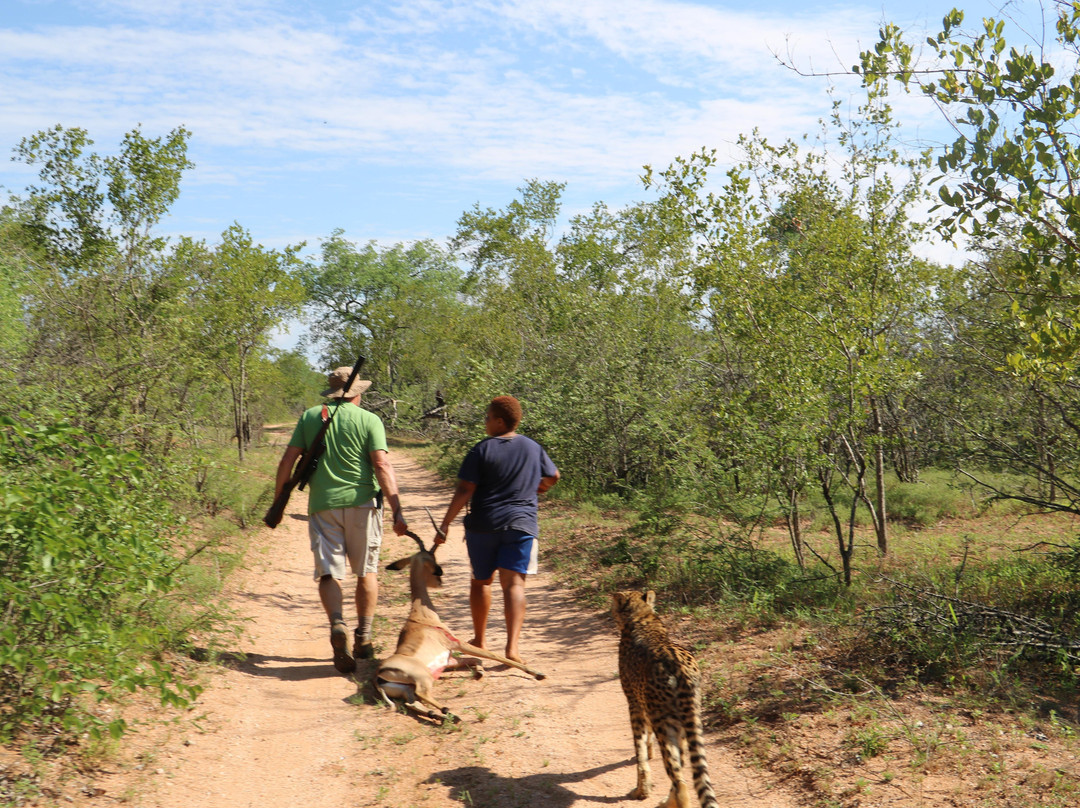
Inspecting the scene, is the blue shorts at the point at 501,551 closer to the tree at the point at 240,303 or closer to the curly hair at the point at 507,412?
the curly hair at the point at 507,412

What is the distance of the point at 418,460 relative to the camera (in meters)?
24.9

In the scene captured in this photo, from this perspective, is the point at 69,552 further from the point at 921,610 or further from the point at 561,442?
the point at 561,442

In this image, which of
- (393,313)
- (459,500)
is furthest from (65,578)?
(393,313)

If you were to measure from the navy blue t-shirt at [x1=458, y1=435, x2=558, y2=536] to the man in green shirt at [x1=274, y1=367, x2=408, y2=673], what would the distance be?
594 millimetres

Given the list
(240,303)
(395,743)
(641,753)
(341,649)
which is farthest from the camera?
(240,303)

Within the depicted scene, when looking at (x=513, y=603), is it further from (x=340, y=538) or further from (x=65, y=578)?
(x=65, y=578)

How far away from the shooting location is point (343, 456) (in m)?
6.11

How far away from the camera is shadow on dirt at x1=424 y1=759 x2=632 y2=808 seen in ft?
13.7

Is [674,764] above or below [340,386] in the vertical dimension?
below

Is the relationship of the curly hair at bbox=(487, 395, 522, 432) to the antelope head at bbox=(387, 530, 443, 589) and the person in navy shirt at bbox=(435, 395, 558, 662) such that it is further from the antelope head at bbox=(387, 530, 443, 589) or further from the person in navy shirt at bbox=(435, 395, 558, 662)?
the antelope head at bbox=(387, 530, 443, 589)

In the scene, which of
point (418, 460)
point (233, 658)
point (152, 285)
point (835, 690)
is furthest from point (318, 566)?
point (418, 460)

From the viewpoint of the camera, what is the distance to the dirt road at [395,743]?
4.25 meters

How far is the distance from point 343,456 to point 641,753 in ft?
10.1

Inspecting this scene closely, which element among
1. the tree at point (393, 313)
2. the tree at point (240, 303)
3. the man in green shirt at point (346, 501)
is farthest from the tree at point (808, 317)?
the tree at point (393, 313)
